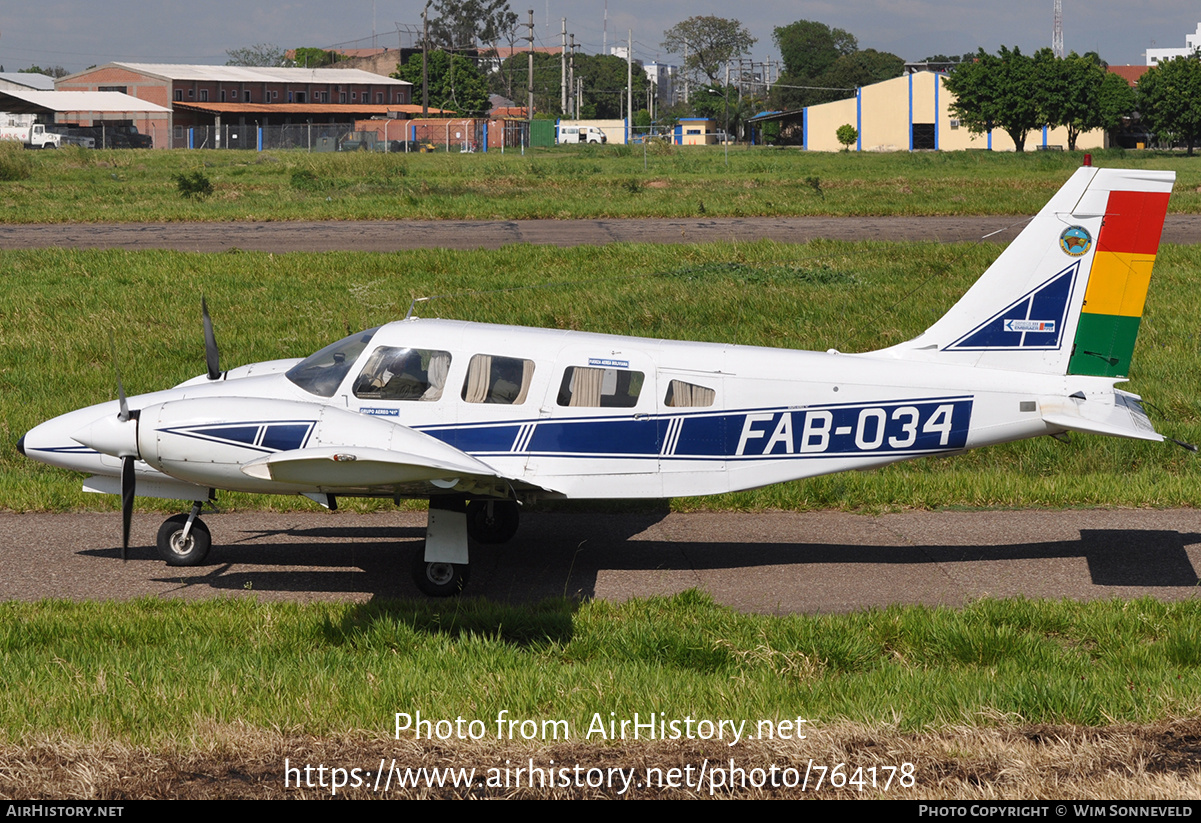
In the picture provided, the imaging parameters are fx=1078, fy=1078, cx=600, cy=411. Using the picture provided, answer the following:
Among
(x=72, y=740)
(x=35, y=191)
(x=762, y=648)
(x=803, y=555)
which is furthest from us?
(x=35, y=191)

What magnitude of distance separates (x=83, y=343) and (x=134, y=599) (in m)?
9.23

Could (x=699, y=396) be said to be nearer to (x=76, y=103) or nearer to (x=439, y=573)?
(x=439, y=573)

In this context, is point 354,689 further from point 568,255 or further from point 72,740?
point 568,255

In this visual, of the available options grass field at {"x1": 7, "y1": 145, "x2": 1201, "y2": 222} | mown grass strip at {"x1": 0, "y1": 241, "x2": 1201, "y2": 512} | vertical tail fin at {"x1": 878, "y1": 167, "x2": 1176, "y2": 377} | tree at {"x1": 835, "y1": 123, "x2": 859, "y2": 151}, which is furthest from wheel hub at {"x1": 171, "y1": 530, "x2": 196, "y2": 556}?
tree at {"x1": 835, "y1": 123, "x2": 859, "y2": 151}

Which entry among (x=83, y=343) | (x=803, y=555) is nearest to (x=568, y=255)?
(x=83, y=343)

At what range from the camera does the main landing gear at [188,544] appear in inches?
379

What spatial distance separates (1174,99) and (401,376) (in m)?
86.1

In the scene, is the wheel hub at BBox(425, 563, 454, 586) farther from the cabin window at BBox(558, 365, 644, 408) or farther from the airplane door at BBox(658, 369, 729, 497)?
the airplane door at BBox(658, 369, 729, 497)

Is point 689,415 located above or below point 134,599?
above

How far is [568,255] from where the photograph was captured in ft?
76.8

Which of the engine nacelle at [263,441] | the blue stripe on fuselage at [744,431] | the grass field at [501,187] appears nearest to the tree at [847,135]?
the grass field at [501,187]

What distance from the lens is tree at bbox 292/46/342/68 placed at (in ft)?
568

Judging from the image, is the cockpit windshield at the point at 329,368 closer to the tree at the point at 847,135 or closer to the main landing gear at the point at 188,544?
the main landing gear at the point at 188,544

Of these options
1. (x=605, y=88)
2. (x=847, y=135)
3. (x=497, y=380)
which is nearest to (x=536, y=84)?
(x=605, y=88)
